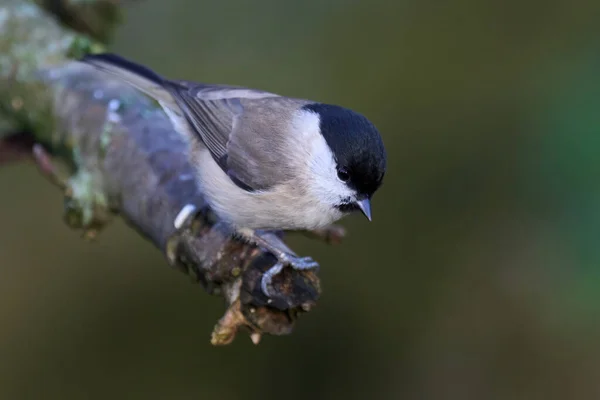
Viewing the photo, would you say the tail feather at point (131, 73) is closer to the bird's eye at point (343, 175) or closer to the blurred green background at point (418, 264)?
the bird's eye at point (343, 175)

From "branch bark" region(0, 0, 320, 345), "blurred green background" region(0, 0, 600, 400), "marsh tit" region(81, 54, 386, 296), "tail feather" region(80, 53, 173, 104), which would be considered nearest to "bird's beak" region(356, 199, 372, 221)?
→ "marsh tit" region(81, 54, 386, 296)

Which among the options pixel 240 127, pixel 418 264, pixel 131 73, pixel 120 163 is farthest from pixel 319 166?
pixel 418 264

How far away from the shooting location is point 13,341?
3006 millimetres

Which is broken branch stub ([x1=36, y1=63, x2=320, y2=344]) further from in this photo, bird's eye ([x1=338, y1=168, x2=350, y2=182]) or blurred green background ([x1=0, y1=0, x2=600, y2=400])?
blurred green background ([x1=0, y1=0, x2=600, y2=400])

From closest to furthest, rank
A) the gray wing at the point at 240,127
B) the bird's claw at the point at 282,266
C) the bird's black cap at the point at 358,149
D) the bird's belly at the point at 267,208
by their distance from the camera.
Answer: the bird's claw at the point at 282,266 < the bird's black cap at the point at 358,149 < the bird's belly at the point at 267,208 < the gray wing at the point at 240,127

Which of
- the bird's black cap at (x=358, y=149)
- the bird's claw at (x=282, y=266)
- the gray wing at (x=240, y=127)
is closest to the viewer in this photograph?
the bird's claw at (x=282, y=266)

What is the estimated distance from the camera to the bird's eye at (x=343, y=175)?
207cm

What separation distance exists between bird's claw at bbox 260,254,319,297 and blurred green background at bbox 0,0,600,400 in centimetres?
126

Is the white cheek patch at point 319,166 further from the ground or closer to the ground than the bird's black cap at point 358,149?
closer to the ground

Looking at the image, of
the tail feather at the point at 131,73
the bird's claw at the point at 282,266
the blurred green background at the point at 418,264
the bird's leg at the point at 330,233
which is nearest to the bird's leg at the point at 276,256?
the bird's claw at the point at 282,266

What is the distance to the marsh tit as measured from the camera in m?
2.04

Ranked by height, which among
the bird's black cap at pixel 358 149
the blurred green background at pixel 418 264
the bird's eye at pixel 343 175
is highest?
the bird's black cap at pixel 358 149

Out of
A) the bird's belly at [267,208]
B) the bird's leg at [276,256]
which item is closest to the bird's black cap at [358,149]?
the bird's belly at [267,208]

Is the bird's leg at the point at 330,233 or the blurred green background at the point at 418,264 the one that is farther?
the blurred green background at the point at 418,264
